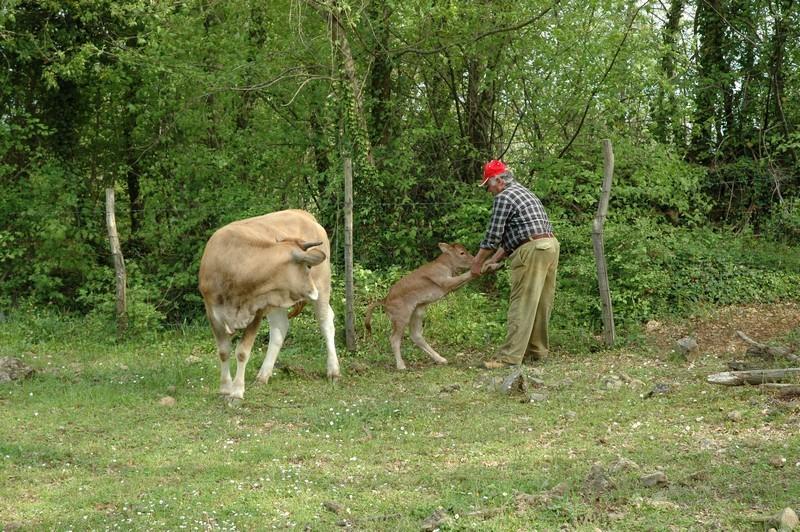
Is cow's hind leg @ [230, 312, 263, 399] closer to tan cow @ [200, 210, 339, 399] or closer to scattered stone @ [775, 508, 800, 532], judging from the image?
tan cow @ [200, 210, 339, 399]

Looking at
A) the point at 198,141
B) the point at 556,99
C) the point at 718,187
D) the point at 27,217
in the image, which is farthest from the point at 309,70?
the point at 718,187

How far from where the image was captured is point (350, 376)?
34.2ft

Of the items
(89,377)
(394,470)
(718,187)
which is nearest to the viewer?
(394,470)

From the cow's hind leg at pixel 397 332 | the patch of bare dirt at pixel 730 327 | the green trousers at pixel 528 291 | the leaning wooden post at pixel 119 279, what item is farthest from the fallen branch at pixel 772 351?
the leaning wooden post at pixel 119 279

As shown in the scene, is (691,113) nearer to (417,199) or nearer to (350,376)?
(417,199)

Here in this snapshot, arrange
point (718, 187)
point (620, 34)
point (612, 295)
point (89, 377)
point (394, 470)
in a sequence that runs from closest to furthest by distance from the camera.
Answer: point (394, 470)
point (89, 377)
point (612, 295)
point (620, 34)
point (718, 187)

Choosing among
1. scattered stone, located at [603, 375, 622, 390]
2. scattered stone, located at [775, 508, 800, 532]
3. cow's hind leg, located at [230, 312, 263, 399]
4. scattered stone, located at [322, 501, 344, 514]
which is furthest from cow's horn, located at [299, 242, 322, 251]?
scattered stone, located at [775, 508, 800, 532]

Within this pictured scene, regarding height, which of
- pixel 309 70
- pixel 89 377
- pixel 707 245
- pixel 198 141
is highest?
pixel 309 70

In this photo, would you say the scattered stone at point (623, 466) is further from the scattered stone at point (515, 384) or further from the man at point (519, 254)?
the man at point (519, 254)

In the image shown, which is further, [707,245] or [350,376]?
[707,245]

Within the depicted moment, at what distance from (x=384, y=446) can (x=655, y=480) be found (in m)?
2.24

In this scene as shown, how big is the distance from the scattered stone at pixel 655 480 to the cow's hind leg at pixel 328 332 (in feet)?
15.6

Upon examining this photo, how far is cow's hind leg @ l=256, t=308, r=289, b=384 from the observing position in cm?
1000

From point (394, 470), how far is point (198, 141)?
31.7 ft
